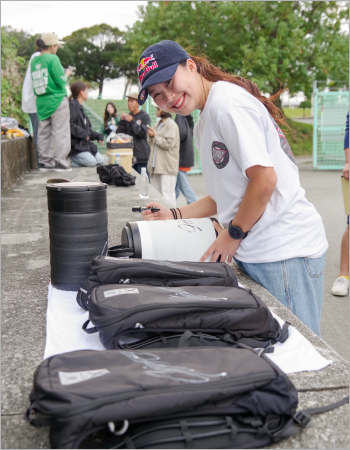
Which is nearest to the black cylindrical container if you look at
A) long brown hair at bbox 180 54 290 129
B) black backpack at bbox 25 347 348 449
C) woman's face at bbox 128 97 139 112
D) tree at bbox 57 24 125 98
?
long brown hair at bbox 180 54 290 129

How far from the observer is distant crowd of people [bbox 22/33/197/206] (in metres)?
7.13

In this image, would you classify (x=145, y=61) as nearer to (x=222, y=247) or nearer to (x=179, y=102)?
(x=179, y=102)

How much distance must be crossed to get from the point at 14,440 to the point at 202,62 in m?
1.80

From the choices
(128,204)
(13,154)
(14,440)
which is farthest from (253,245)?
(13,154)

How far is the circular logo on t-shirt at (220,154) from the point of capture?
2088 mm

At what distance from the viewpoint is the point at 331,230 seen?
6.96 metres

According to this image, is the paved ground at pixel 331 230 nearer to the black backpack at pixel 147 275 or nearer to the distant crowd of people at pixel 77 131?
the distant crowd of people at pixel 77 131

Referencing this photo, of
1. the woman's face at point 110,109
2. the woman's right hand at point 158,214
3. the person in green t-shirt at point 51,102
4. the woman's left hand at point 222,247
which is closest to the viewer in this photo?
the woman's left hand at point 222,247

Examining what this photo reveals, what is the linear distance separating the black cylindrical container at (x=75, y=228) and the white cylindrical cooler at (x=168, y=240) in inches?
6.5

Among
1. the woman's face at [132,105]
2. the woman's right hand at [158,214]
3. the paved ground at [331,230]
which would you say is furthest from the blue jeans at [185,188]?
the woman's right hand at [158,214]

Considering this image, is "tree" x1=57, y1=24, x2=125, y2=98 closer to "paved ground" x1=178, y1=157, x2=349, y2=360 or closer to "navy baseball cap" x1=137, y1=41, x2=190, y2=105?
"paved ground" x1=178, y1=157, x2=349, y2=360

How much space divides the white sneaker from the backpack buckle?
358 centimetres

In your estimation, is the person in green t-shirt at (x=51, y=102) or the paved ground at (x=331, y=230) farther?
the person in green t-shirt at (x=51, y=102)

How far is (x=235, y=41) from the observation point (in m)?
17.9
